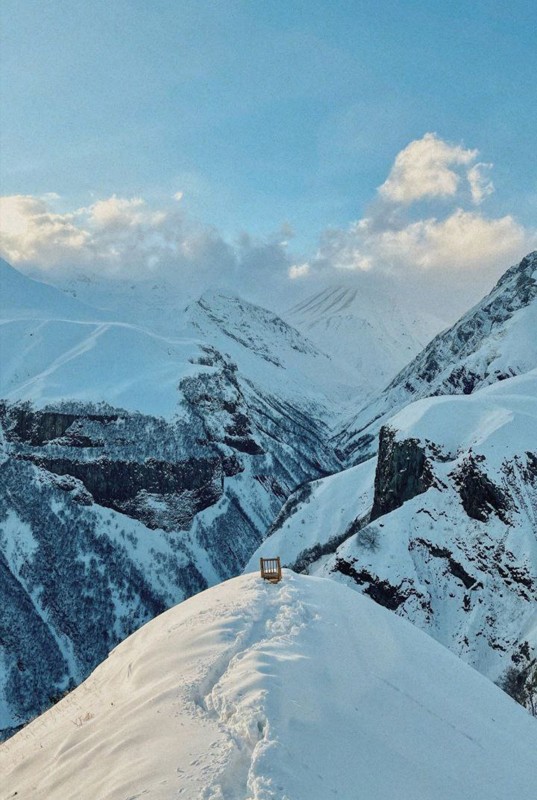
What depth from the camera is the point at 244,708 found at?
8820mm

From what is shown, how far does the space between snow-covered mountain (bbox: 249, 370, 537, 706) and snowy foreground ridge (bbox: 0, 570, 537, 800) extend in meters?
25.6

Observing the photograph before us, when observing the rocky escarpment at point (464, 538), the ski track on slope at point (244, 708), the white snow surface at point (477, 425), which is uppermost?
the ski track on slope at point (244, 708)

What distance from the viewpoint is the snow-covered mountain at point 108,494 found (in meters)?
69.9

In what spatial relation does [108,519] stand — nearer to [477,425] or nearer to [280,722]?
[477,425]

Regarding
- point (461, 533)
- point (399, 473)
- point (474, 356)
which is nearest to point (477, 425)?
point (399, 473)

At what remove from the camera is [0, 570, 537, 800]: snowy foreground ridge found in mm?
7695

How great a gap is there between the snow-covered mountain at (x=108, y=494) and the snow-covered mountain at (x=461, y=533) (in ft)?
129

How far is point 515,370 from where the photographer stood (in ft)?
348

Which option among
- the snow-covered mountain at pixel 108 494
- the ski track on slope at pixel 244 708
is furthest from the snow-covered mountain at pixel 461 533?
the snow-covered mountain at pixel 108 494

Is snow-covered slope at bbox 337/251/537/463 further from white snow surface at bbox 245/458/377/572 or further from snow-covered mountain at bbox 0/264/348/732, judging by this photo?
white snow surface at bbox 245/458/377/572

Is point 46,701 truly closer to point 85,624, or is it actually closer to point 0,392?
point 85,624

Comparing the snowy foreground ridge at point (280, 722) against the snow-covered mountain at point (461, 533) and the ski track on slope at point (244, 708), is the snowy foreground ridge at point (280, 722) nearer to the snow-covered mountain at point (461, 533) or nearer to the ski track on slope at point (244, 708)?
the ski track on slope at point (244, 708)

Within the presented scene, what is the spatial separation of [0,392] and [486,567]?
95579 mm

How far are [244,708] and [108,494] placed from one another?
82.5m
